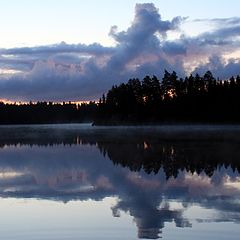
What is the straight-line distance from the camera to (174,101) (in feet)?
404

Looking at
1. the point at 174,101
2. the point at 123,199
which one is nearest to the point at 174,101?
the point at 174,101

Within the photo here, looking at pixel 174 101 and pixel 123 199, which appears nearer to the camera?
pixel 123 199

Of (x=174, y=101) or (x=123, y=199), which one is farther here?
(x=174, y=101)

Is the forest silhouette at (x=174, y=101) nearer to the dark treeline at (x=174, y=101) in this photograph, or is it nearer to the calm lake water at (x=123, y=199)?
the dark treeline at (x=174, y=101)

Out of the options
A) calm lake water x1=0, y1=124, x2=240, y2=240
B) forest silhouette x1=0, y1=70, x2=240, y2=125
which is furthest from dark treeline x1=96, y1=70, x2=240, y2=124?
calm lake water x1=0, y1=124, x2=240, y2=240

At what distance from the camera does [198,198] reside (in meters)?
18.0

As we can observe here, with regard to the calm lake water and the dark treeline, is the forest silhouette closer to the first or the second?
the dark treeline

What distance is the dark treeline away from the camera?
114 meters

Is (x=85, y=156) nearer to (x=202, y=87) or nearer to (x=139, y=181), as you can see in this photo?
(x=139, y=181)

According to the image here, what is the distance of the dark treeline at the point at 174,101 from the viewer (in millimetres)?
113688

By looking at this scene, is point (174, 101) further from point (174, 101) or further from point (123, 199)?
point (123, 199)

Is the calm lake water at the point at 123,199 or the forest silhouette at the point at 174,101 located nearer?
the calm lake water at the point at 123,199

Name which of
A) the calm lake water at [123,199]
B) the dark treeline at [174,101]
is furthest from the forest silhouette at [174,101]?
the calm lake water at [123,199]

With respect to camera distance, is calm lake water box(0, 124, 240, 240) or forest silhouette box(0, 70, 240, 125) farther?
forest silhouette box(0, 70, 240, 125)
